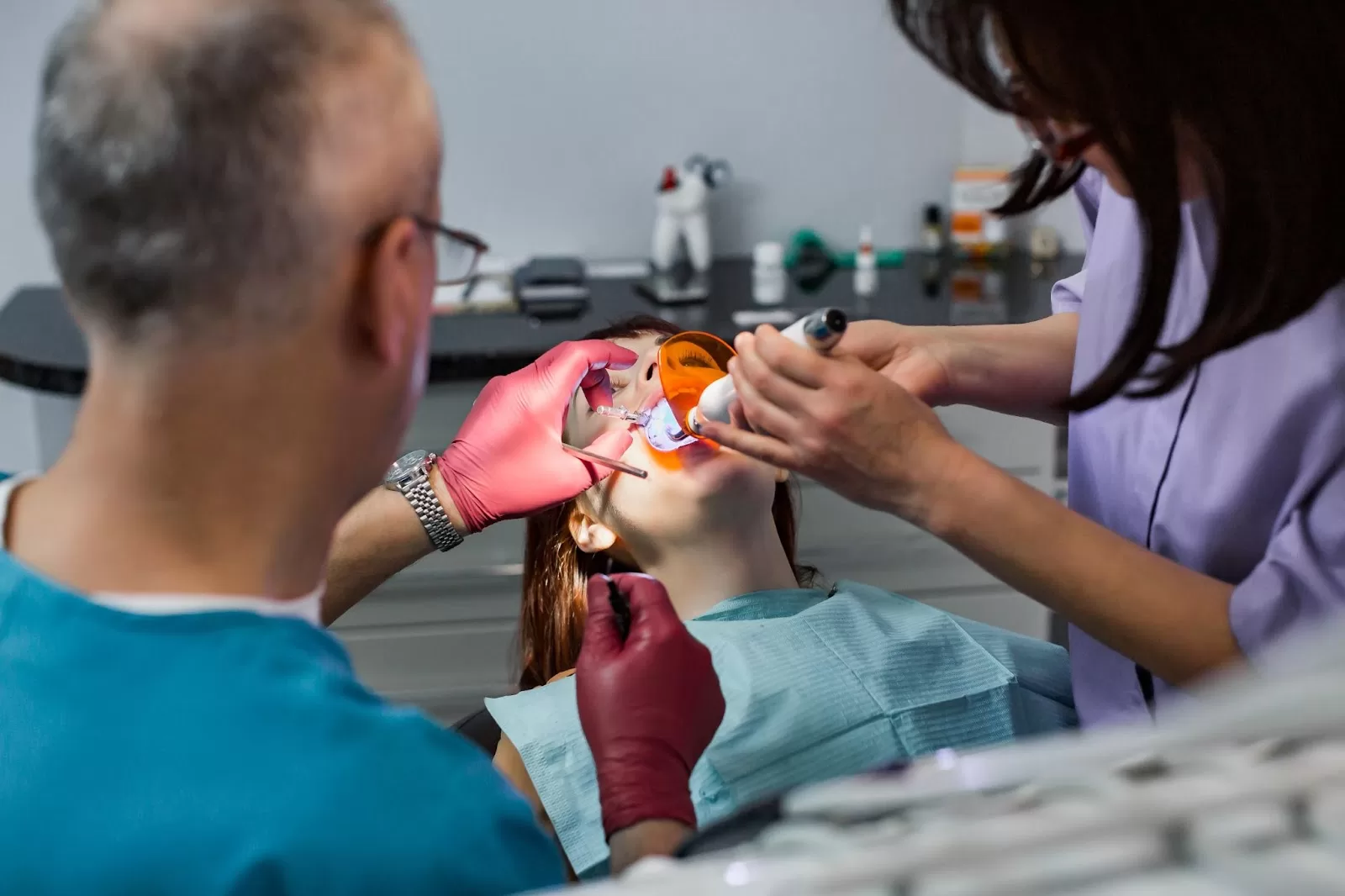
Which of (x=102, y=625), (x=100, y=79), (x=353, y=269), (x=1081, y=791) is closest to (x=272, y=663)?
(x=102, y=625)

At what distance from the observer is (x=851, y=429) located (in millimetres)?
1101

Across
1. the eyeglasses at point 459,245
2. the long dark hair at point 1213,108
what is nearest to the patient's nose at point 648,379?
the eyeglasses at point 459,245

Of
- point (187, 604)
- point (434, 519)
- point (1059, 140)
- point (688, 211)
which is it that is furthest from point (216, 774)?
point (688, 211)

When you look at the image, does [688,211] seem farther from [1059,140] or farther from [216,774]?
[216,774]

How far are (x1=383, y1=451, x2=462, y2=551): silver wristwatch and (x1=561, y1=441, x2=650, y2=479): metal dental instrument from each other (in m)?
0.17

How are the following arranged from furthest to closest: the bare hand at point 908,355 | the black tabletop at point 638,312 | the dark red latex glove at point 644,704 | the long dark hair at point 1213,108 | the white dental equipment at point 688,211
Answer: the white dental equipment at point 688,211 < the black tabletop at point 638,312 < the bare hand at point 908,355 < the dark red latex glove at point 644,704 < the long dark hair at point 1213,108

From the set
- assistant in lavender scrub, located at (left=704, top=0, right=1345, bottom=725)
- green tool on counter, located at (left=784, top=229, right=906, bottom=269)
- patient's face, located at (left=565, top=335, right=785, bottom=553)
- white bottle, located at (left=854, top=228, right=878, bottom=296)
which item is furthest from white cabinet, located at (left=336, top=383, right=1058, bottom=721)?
assistant in lavender scrub, located at (left=704, top=0, right=1345, bottom=725)

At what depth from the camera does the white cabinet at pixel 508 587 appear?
259 cm

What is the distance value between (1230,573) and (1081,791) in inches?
30.9

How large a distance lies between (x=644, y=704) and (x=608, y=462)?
0.51m

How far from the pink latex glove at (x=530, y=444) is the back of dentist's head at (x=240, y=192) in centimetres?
79

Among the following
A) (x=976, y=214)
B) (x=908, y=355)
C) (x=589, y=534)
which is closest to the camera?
(x=908, y=355)

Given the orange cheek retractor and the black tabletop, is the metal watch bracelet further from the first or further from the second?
the black tabletop

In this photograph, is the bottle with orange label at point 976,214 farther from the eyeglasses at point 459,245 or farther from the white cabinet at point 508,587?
the eyeglasses at point 459,245
